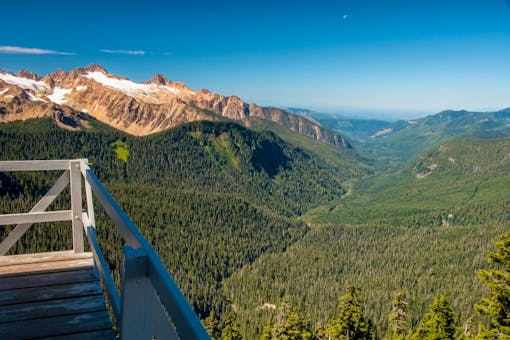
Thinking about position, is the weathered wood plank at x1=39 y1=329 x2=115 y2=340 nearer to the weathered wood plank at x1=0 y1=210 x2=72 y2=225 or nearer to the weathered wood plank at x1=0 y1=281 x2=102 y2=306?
the weathered wood plank at x1=0 y1=281 x2=102 y2=306

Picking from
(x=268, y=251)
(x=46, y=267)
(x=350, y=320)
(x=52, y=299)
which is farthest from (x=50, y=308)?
(x=268, y=251)

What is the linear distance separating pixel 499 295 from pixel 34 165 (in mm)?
15762

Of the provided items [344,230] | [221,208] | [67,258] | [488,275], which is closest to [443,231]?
[344,230]

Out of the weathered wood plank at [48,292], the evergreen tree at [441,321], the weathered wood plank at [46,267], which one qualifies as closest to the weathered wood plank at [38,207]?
the weathered wood plank at [46,267]

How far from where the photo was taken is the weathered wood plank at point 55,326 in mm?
3854

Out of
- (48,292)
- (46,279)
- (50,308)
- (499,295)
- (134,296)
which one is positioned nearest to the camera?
(134,296)

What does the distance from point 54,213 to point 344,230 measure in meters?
192

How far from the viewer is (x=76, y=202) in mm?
6719

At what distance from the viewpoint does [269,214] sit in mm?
190625

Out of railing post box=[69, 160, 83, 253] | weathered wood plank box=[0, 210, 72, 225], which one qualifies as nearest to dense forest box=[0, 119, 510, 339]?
railing post box=[69, 160, 83, 253]

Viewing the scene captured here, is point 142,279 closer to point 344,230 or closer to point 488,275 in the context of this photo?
point 488,275

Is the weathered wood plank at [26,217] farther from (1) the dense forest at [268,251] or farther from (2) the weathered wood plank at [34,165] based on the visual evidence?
(1) the dense forest at [268,251]

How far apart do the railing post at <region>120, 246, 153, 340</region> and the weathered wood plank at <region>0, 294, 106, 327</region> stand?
2727 mm

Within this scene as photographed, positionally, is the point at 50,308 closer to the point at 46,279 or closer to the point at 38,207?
the point at 46,279
